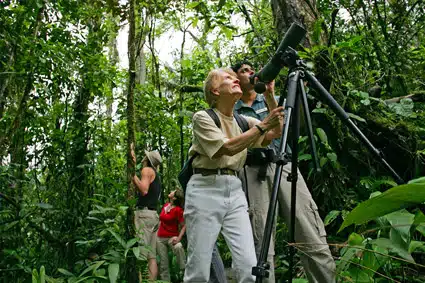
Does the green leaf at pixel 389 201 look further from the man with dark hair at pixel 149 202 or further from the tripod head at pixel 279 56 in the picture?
the man with dark hair at pixel 149 202

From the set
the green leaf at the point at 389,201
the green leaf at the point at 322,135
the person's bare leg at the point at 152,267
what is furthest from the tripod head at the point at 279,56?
the person's bare leg at the point at 152,267

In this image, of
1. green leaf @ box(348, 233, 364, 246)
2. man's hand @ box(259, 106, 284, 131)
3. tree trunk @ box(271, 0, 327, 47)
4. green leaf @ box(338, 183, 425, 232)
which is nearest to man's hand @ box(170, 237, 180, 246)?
tree trunk @ box(271, 0, 327, 47)

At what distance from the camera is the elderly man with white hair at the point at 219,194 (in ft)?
8.01

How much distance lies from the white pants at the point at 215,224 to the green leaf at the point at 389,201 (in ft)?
6.01

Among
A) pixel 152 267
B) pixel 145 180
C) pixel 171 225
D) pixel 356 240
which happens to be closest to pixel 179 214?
pixel 171 225

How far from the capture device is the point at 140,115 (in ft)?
25.1

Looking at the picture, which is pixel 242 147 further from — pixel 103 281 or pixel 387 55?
pixel 387 55

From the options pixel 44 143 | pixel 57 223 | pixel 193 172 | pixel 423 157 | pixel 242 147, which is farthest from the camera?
pixel 44 143

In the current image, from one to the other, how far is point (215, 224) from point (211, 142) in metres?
0.49

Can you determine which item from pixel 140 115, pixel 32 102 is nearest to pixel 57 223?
pixel 32 102

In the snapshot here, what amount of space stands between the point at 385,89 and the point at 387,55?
424 millimetres

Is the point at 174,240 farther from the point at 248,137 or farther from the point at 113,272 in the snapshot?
the point at 248,137

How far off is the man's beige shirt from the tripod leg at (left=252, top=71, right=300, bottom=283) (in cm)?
55

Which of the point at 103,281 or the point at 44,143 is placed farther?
the point at 44,143
